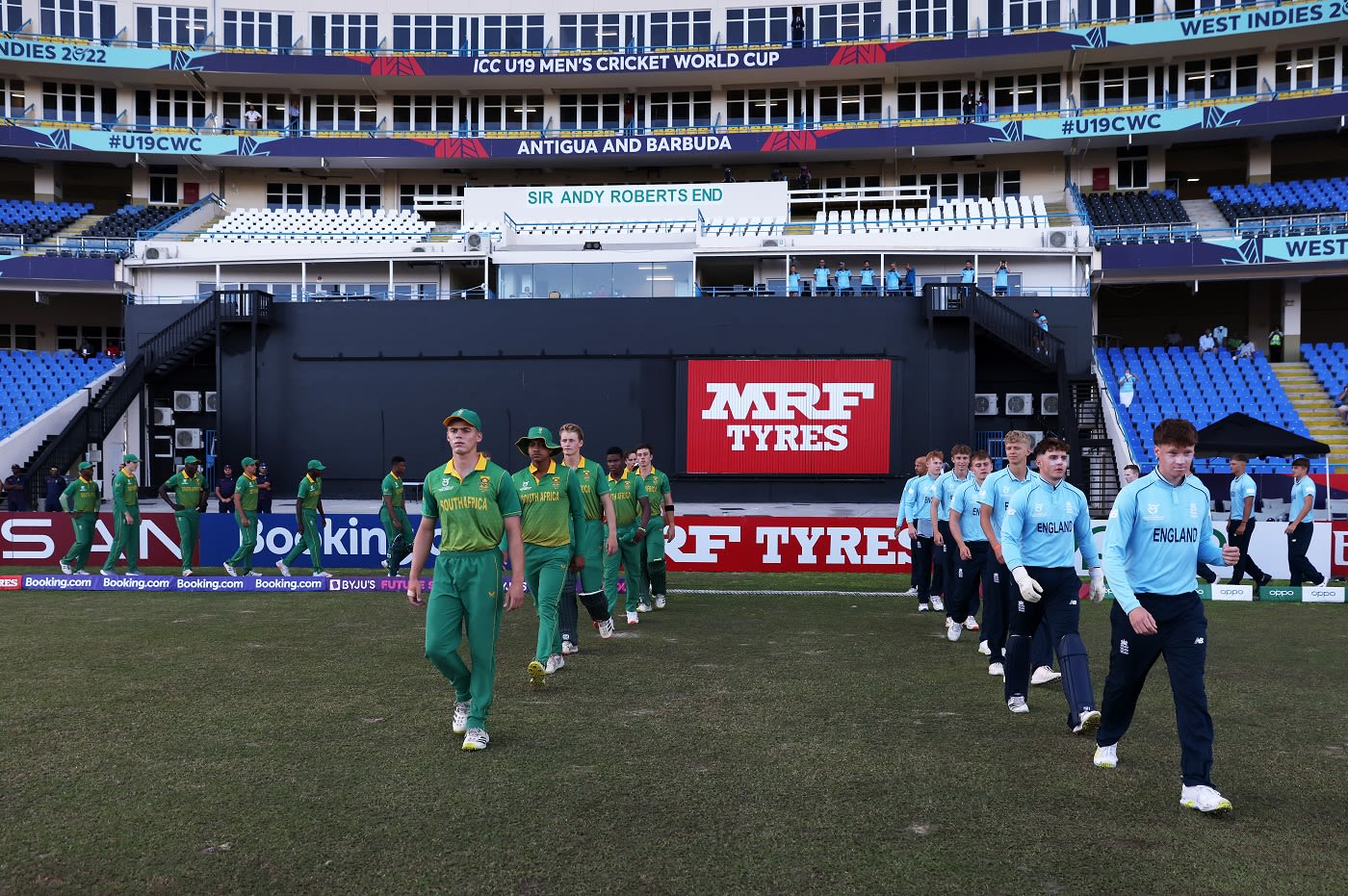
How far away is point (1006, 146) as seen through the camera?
40688 mm

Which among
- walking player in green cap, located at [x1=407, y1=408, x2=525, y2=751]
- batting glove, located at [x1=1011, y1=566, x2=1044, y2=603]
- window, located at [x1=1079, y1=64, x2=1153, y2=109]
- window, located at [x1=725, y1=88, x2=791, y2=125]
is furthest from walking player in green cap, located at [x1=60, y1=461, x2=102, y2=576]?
window, located at [x1=1079, y1=64, x2=1153, y2=109]

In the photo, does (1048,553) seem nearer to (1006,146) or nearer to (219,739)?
(219,739)

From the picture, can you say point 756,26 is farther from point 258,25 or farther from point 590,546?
point 590,546

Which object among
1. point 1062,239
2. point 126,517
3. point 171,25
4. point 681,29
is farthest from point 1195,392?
point 171,25

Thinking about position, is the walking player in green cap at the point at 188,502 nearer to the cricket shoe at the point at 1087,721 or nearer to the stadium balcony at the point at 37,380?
the cricket shoe at the point at 1087,721

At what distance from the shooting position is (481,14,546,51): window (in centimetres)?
4462

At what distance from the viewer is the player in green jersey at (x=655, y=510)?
13.3 m

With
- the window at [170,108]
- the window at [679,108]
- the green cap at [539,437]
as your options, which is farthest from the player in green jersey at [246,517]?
the window at [170,108]

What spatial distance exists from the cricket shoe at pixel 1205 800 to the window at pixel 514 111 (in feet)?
142

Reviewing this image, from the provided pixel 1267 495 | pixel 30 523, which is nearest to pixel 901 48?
pixel 1267 495

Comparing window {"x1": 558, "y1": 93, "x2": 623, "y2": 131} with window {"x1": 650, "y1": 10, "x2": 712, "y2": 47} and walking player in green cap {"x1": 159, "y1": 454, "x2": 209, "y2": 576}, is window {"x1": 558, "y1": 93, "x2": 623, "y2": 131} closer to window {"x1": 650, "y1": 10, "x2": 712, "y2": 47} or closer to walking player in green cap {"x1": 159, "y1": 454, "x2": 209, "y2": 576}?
window {"x1": 650, "y1": 10, "x2": 712, "y2": 47}

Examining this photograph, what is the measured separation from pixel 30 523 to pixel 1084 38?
37523 mm

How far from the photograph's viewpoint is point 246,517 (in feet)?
55.9

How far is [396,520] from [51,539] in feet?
22.0
